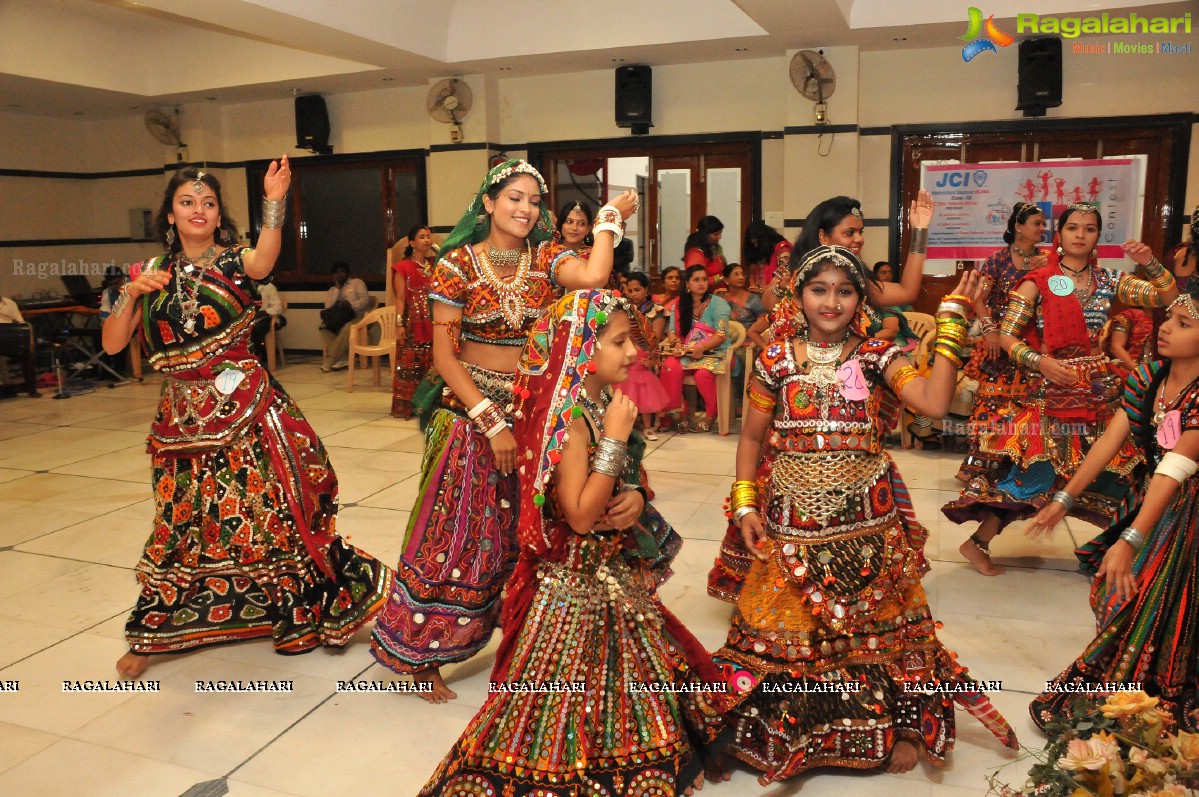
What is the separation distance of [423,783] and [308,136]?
8996 millimetres

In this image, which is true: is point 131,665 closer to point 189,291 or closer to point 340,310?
point 189,291

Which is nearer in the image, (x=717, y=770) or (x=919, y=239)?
(x=717, y=770)

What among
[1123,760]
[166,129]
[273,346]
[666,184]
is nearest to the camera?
[1123,760]

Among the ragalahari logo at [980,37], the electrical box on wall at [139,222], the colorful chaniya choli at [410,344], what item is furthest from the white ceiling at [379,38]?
the colorful chaniya choli at [410,344]

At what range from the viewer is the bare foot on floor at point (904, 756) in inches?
94.8

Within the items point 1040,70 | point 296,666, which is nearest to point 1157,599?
point 296,666

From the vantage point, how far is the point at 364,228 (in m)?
10.6

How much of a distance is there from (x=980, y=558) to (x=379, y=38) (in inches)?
239

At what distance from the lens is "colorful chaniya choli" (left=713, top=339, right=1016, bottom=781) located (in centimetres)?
235

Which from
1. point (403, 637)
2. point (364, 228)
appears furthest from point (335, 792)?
point (364, 228)

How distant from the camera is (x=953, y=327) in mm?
2246

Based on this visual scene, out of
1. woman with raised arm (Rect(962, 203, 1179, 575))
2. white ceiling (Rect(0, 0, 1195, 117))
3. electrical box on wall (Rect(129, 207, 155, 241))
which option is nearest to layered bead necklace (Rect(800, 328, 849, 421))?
woman with raised arm (Rect(962, 203, 1179, 575))

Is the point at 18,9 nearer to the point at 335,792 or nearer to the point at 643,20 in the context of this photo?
the point at 643,20

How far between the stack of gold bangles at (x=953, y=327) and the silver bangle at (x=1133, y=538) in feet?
1.92
